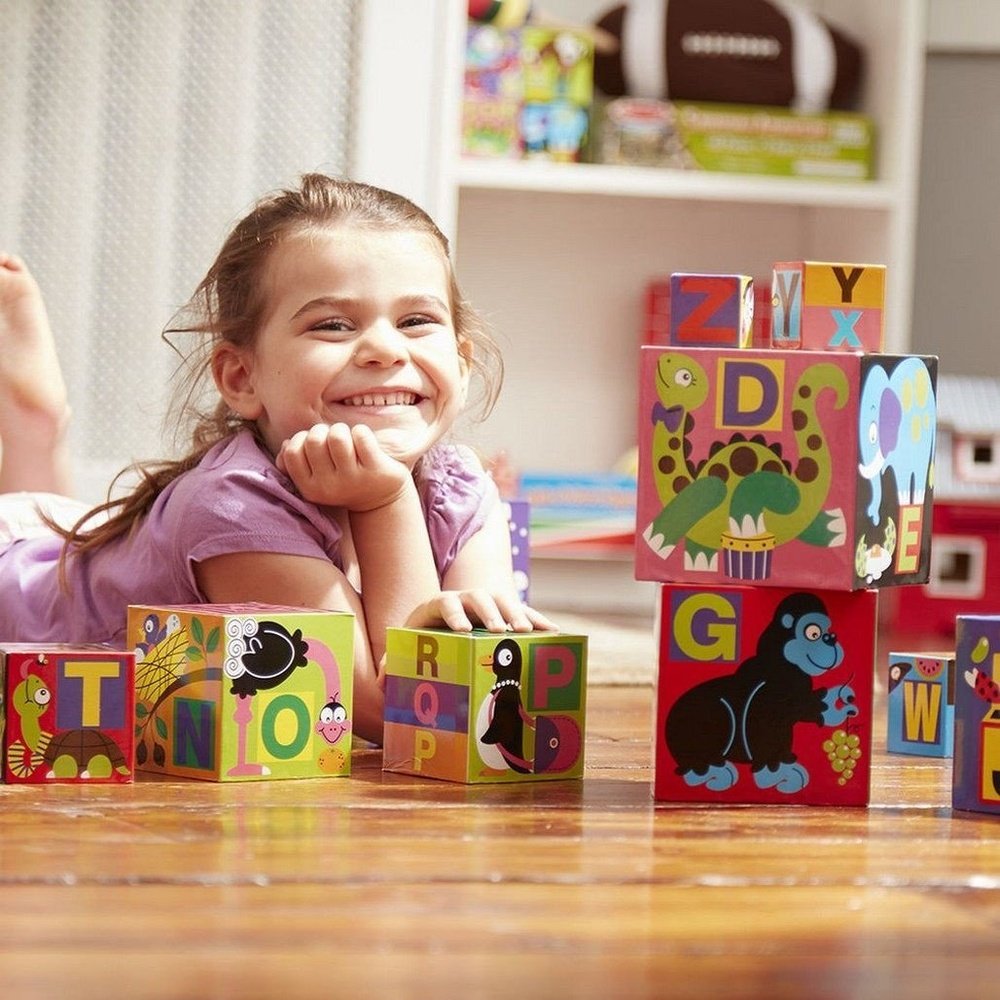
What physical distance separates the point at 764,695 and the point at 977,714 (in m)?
0.12

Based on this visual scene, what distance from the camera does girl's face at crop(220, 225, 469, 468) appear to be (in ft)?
4.45

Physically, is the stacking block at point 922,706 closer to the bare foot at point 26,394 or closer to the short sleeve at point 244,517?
the short sleeve at point 244,517

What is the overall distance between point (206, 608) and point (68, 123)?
4.67 feet

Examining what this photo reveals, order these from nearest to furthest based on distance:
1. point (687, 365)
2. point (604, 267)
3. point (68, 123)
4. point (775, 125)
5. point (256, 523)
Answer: point (687, 365) → point (256, 523) → point (68, 123) → point (775, 125) → point (604, 267)

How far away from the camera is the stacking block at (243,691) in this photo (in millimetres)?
1088

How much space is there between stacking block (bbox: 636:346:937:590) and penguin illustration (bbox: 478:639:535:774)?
0.34 ft

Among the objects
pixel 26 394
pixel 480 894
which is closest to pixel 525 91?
pixel 26 394

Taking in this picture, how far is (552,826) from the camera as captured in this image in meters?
0.97

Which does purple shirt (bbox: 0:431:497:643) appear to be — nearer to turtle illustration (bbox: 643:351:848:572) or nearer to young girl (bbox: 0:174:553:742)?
young girl (bbox: 0:174:553:742)

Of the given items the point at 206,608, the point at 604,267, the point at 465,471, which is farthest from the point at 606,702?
the point at 604,267

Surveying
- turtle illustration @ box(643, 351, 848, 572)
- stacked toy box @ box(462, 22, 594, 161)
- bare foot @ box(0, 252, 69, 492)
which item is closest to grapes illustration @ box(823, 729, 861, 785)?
turtle illustration @ box(643, 351, 848, 572)

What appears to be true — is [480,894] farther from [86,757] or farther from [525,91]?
[525,91]

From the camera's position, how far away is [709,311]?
1084mm

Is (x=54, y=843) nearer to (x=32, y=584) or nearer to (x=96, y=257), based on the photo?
(x=32, y=584)
